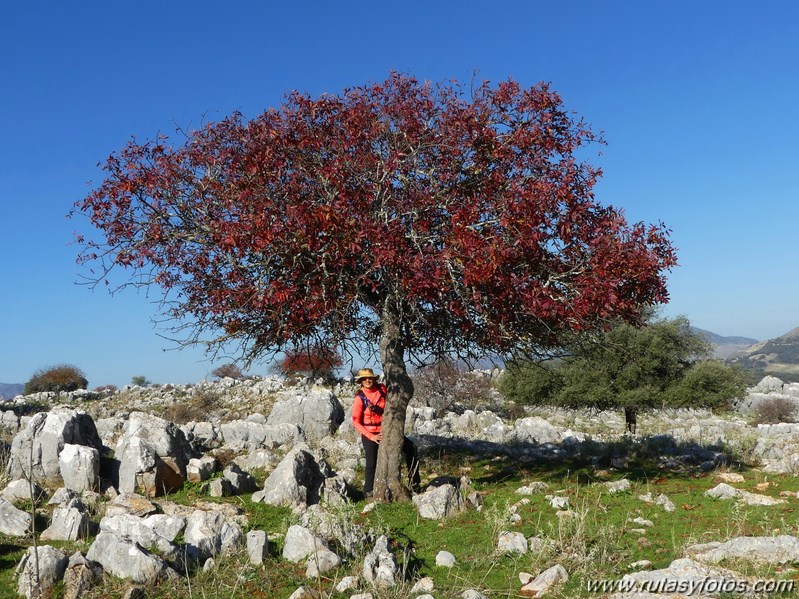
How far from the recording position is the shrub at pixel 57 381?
53.3 metres

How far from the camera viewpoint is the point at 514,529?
1081 cm

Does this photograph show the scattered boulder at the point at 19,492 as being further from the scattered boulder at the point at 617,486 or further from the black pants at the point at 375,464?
the scattered boulder at the point at 617,486

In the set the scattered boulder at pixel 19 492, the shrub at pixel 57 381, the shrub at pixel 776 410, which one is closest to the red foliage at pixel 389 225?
the scattered boulder at pixel 19 492

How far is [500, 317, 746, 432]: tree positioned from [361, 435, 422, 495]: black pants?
52.9 ft

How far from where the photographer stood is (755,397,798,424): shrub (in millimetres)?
37781

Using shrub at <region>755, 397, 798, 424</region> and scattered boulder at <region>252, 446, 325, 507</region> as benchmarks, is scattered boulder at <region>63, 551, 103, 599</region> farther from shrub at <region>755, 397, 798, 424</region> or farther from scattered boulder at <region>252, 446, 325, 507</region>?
shrub at <region>755, 397, 798, 424</region>

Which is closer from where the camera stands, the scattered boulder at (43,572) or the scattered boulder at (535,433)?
the scattered boulder at (43,572)

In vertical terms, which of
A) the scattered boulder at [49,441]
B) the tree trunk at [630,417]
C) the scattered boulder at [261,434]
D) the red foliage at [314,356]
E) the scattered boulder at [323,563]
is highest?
the red foliage at [314,356]

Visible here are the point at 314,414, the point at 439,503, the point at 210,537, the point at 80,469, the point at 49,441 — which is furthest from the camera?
the point at 314,414

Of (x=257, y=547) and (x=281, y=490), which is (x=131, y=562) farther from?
(x=281, y=490)

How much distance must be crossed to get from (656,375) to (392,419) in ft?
63.7

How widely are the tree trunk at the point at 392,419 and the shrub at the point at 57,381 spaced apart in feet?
152

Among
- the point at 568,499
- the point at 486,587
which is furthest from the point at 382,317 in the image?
the point at 486,587

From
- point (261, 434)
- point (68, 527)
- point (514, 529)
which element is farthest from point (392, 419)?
point (261, 434)
